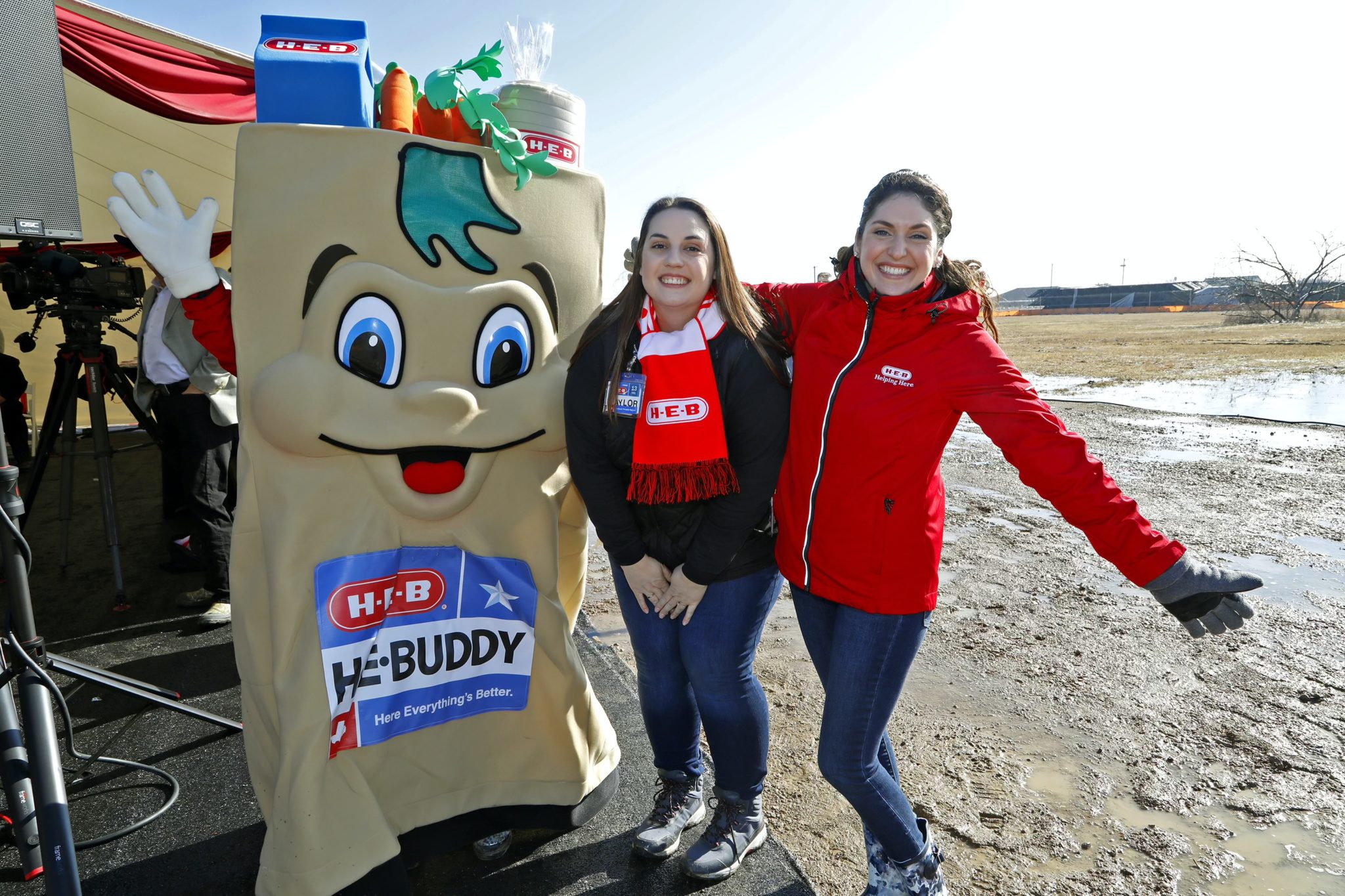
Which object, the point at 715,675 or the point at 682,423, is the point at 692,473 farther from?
the point at 715,675

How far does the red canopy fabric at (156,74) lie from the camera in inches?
124

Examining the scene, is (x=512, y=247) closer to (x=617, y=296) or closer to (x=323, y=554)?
(x=617, y=296)

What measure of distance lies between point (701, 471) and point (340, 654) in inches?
36.1

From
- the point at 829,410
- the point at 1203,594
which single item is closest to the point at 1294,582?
the point at 1203,594

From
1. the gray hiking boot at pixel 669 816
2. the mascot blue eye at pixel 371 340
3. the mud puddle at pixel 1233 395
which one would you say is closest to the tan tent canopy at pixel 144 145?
the mascot blue eye at pixel 371 340

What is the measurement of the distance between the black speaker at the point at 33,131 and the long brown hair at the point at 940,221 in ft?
6.49

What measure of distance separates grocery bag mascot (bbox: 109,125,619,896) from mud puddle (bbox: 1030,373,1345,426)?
9.39 m

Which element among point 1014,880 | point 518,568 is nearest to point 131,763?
point 518,568

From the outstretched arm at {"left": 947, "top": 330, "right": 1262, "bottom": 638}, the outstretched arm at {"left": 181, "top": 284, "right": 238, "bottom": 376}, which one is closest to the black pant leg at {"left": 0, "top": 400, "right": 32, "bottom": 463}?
the outstretched arm at {"left": 181, "top": 284, "right": 238, "bottom": 376}

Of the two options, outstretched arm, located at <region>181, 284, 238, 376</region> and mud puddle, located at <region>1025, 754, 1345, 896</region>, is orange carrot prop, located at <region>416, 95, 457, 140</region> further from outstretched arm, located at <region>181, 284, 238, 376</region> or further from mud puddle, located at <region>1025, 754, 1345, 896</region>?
mud puddle, located at <region>1025, 754, 1345, 896</region>

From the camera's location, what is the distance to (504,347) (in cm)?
189

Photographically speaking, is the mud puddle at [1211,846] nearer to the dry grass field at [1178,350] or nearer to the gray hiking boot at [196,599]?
the gray hiking boot at [196,599]

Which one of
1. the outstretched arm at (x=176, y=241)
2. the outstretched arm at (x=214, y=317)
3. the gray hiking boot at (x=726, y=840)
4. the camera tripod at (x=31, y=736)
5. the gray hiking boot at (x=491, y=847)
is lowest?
the gray hiking boot at (x=491, y=847)

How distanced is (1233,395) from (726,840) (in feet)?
36.6
